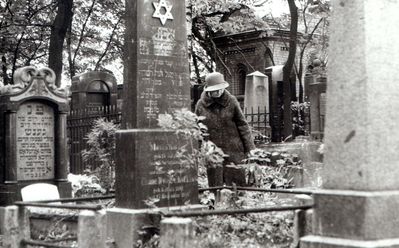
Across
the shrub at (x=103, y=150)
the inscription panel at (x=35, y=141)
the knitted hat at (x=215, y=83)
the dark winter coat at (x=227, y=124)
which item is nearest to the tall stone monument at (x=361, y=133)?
the knitted hat at (x=215, y=83)

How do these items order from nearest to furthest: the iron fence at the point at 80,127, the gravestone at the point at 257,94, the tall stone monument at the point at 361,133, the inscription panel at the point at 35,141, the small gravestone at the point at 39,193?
the tall stone monument at the point at 361,133
the small gravestone at the point at 39,193
the inscription panel at the point at 35,141
the iron fence at the point at 80,127
the gravestone at the point at 257,94

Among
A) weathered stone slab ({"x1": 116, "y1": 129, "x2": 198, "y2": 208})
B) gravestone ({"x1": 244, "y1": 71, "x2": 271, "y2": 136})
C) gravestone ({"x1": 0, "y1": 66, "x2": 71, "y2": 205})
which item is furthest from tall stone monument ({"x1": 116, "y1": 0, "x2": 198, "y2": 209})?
gravestone ({"x1": 244, "y1": 71, "x2": 271, "y2": 136})

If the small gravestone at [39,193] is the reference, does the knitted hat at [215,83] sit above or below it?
above

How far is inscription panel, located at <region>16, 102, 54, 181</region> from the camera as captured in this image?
12.5 metres

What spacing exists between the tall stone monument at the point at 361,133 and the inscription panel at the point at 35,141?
26.4 feet

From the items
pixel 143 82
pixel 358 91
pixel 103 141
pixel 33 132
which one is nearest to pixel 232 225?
pixel 143 82

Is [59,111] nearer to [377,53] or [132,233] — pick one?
[132,233]

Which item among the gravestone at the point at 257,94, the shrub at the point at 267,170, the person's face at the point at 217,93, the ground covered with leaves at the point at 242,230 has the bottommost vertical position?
the ground covered with leaves at the point at 242,230

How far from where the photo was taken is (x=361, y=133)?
543cm

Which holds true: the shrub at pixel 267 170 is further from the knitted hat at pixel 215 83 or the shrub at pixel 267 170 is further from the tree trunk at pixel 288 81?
the tree trunk at pixel 288 81

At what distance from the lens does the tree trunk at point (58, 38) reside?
2038 cm

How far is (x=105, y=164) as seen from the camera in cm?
1422

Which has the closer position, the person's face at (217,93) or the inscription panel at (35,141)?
the person's face at (217,93)

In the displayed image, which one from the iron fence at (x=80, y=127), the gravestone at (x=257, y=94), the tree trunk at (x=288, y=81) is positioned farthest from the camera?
the gravestone at (x=257, y=94)
